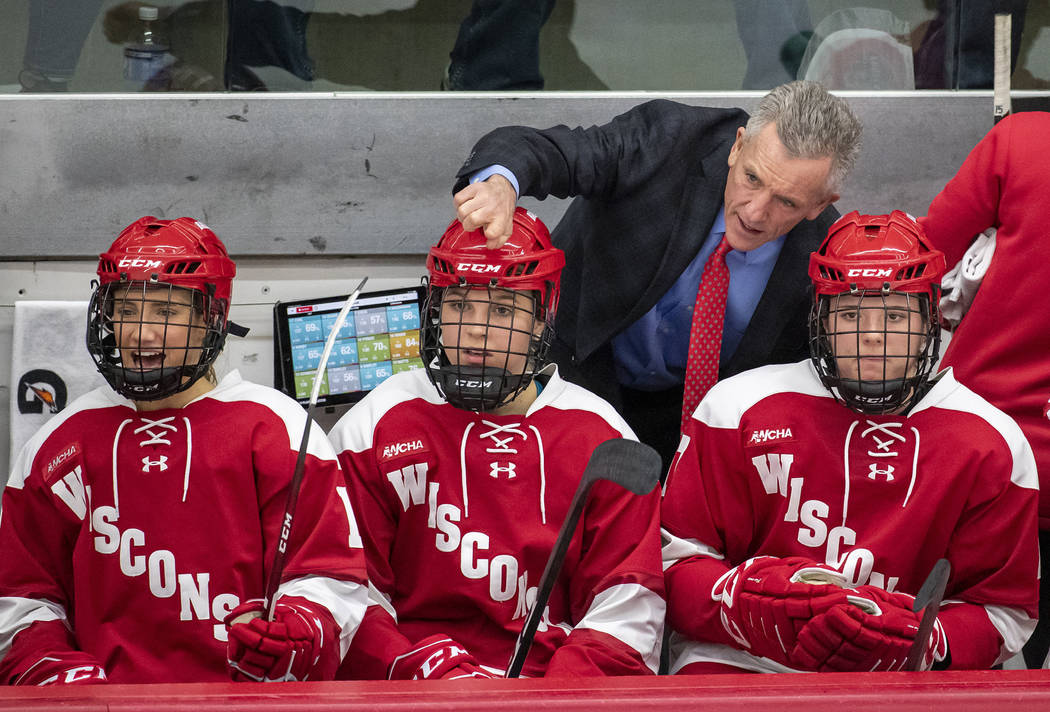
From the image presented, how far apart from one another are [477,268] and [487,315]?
0.08 metres

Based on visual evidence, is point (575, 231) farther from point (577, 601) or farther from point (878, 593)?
point (878, 593)

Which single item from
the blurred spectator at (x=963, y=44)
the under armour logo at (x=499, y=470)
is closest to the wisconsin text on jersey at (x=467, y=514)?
the under armour logo at (x=499, y=470)

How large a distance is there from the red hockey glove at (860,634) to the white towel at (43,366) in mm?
2048

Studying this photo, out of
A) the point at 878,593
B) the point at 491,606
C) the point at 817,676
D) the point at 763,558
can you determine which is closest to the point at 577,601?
the point at 491,606

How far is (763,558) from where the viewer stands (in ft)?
6.50

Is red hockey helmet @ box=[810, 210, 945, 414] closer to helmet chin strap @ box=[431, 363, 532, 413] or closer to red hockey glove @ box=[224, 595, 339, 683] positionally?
helmet chin strap @ box=[431, 363, 532, 413]

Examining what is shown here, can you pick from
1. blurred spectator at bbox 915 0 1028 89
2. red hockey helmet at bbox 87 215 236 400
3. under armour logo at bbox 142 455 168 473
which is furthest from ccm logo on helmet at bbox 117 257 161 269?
blurred spectator at bbox 915 0 1028 89

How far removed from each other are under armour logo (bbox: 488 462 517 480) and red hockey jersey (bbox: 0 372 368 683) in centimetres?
26

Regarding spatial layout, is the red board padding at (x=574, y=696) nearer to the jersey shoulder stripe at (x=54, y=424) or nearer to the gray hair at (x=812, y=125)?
the jersey shoulder stripe at (x=54, y=424)

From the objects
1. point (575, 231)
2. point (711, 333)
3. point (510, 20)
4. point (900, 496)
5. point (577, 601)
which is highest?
point (510, 20)

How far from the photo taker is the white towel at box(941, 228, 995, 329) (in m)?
2.46

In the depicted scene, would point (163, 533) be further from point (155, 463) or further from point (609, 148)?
point (609, 148)

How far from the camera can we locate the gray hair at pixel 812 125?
2348 millimetres

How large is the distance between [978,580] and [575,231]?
44.6 inches
